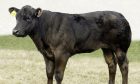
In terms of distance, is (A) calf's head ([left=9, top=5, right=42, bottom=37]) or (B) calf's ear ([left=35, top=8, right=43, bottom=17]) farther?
(B) calf's ear ([left=35, top=8, right=43, bottom=17])

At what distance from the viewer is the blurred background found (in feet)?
162

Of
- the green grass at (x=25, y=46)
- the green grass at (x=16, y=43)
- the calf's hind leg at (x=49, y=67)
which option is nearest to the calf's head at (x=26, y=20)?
the calf's hind leg at (x=49, y=67)

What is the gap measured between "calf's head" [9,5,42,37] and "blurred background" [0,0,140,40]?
33.4 meters

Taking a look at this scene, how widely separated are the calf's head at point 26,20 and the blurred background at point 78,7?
33.4 metres

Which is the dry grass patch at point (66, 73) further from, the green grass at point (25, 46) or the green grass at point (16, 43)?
the green grass at point (16, 43)

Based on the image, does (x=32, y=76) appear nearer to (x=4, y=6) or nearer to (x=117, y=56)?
(x=117, y=56)

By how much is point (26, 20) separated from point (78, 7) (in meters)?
38.7

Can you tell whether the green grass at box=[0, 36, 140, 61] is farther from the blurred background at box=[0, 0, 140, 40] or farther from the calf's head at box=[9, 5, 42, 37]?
the calf's head at box=[9, 5, 42, 37]

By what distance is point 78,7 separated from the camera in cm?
5241

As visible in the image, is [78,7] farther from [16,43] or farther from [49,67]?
[49,67]

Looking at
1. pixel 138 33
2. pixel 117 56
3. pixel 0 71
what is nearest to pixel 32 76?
pixel 0 71

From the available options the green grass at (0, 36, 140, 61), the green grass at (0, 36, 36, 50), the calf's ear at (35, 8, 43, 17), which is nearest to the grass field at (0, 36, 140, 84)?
the green grass at (0, 36, 140, 61)

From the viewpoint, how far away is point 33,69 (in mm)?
20906

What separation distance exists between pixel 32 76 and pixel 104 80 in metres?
2.67
